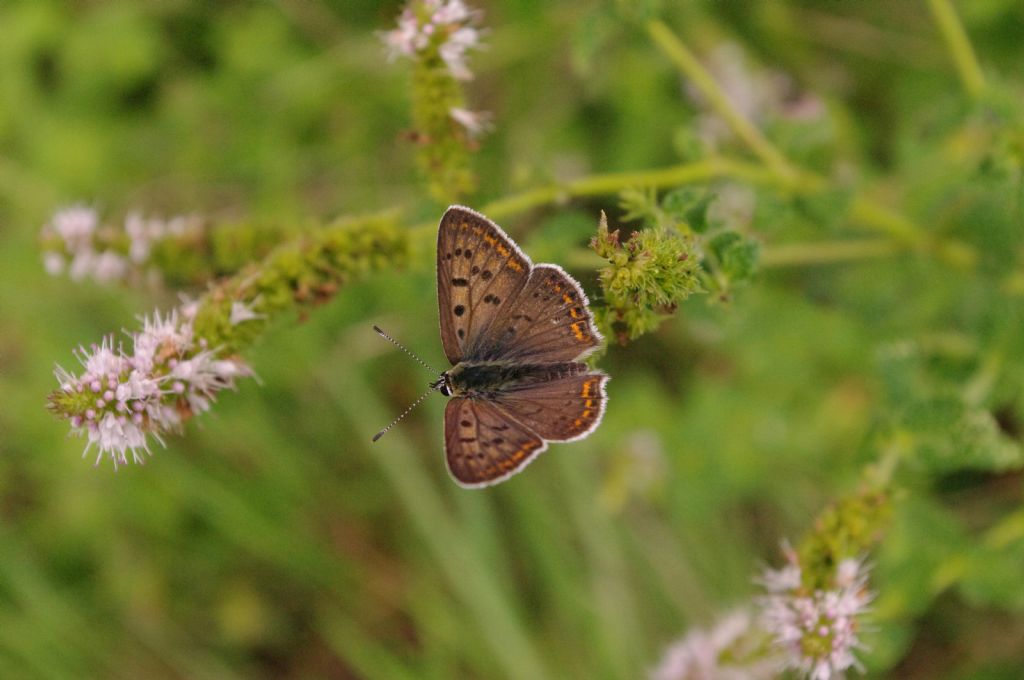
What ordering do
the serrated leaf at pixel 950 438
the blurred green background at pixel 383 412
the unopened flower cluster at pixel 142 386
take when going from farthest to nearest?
the blurred green background at pixel 383 412 < the serrated leaf at pixel 950 438 < the unopened flower cluster at pixel 142 386

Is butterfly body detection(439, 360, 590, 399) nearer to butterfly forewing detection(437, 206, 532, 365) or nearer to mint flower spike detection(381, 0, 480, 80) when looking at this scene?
butterfly forewing detection(437, 206, 532, 365)

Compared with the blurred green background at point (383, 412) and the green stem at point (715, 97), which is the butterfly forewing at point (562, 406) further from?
the blurred green background at point (383, 412)

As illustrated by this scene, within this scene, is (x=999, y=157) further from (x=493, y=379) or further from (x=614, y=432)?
(x=614, y=432)

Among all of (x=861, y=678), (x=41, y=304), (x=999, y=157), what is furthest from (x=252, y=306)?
(x=861, y=678)

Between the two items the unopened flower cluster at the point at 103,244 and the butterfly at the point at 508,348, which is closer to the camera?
the butterfly at the point at 508,348

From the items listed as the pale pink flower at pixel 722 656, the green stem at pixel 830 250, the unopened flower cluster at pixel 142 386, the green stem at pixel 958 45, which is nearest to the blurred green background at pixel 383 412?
the green stem at pixel 830 250

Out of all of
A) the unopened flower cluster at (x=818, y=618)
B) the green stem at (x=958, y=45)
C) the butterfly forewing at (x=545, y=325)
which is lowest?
the unopened flower cluster at (x=818, y=618)

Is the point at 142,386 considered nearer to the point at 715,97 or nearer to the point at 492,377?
the point at 492,377
